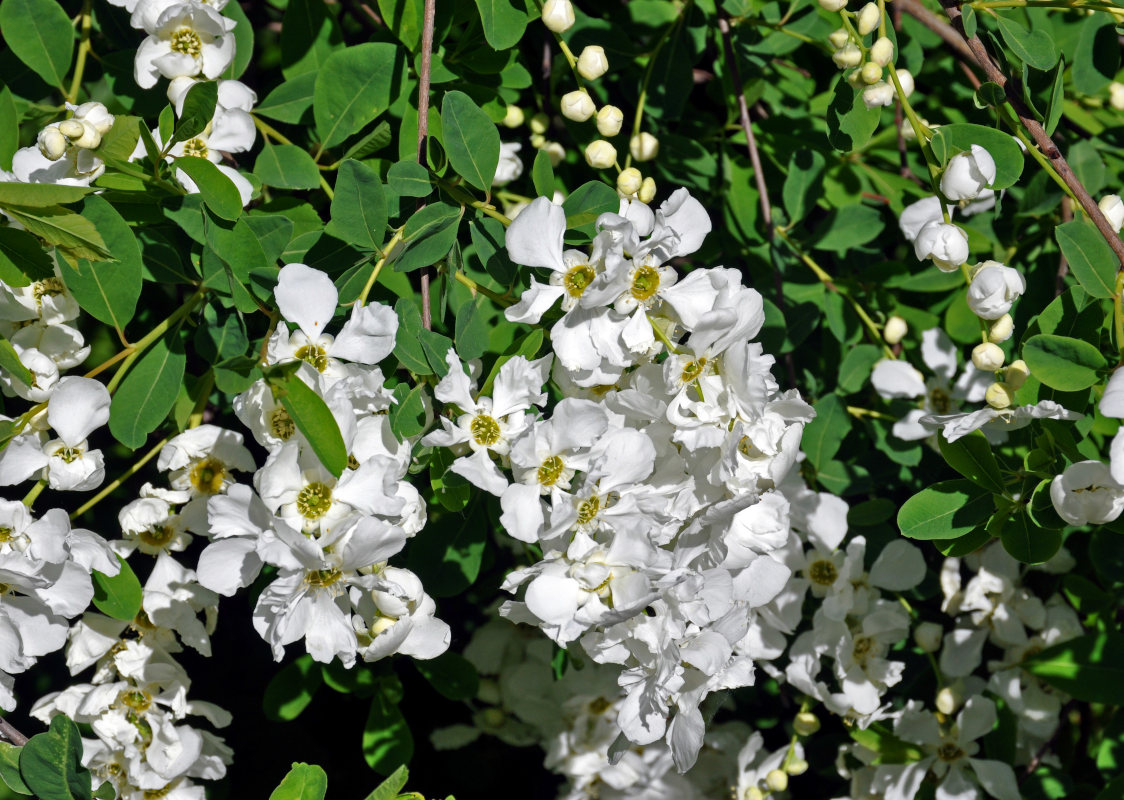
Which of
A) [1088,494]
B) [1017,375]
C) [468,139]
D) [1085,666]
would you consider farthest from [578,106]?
[1085,666]

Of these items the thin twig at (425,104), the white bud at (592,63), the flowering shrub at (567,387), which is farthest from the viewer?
the white bud at (592,63)

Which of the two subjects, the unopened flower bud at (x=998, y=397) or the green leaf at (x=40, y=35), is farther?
the green leaf at (x=40, y=35)

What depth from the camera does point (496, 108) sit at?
4.58 feet

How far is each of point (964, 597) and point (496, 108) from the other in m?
1.08

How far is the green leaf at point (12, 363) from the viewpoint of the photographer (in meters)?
1.06

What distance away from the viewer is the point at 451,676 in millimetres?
1588

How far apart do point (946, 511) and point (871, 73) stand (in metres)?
0.55

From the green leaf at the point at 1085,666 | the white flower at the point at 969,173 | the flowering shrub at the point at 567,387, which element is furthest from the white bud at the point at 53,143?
the green leaf at the point at 1085,666

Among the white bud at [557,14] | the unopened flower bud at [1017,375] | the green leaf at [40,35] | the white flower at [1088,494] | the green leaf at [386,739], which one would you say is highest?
the white bud at [557,14]

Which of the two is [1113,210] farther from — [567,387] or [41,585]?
[41,585]

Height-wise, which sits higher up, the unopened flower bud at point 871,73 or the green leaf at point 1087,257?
the unopened flower bud at point 871,73

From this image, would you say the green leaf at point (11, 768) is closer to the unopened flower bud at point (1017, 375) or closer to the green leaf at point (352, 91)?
the green leaf at point (352, 91)

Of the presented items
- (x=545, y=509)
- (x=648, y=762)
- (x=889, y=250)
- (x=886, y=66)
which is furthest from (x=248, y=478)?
(x=889, y=250)

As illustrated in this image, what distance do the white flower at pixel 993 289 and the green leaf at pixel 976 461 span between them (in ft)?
0.55
